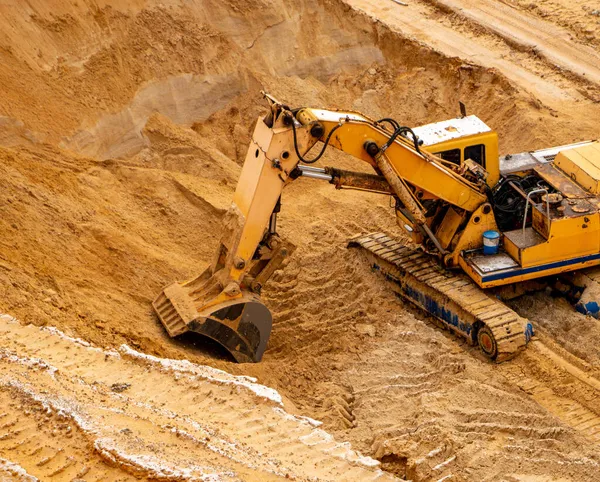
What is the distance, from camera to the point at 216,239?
13281 millimetres

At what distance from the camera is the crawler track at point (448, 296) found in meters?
10.9

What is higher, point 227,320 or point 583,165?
point 583,165

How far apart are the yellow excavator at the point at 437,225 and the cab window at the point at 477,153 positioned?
1cm

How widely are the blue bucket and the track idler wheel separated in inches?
44.8

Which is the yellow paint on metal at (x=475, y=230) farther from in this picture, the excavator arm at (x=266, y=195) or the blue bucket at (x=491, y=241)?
the excavator arm at (x=266, y=195)

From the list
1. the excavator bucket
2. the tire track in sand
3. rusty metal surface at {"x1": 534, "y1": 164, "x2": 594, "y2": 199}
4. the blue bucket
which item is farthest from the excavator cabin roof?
the tire track in sand

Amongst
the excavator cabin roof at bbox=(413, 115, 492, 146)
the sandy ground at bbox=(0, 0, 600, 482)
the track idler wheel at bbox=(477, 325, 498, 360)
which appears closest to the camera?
the sandy ground at bbox=(0, 0, 600, 482)

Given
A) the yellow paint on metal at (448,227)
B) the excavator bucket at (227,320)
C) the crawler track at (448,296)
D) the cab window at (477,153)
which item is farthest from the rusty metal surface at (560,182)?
the excavator bucket at (227,320)

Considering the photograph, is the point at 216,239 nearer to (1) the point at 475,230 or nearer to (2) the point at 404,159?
(2) the point at 404,159

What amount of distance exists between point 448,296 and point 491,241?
35.3 inches

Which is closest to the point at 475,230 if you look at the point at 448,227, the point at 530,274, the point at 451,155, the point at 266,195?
the point at 448,227

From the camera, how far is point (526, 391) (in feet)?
33.9

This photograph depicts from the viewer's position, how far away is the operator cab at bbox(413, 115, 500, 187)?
38.9 feet

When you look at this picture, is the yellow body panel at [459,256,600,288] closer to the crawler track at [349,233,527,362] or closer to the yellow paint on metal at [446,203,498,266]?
the crawler track at [349,233,527,362]
